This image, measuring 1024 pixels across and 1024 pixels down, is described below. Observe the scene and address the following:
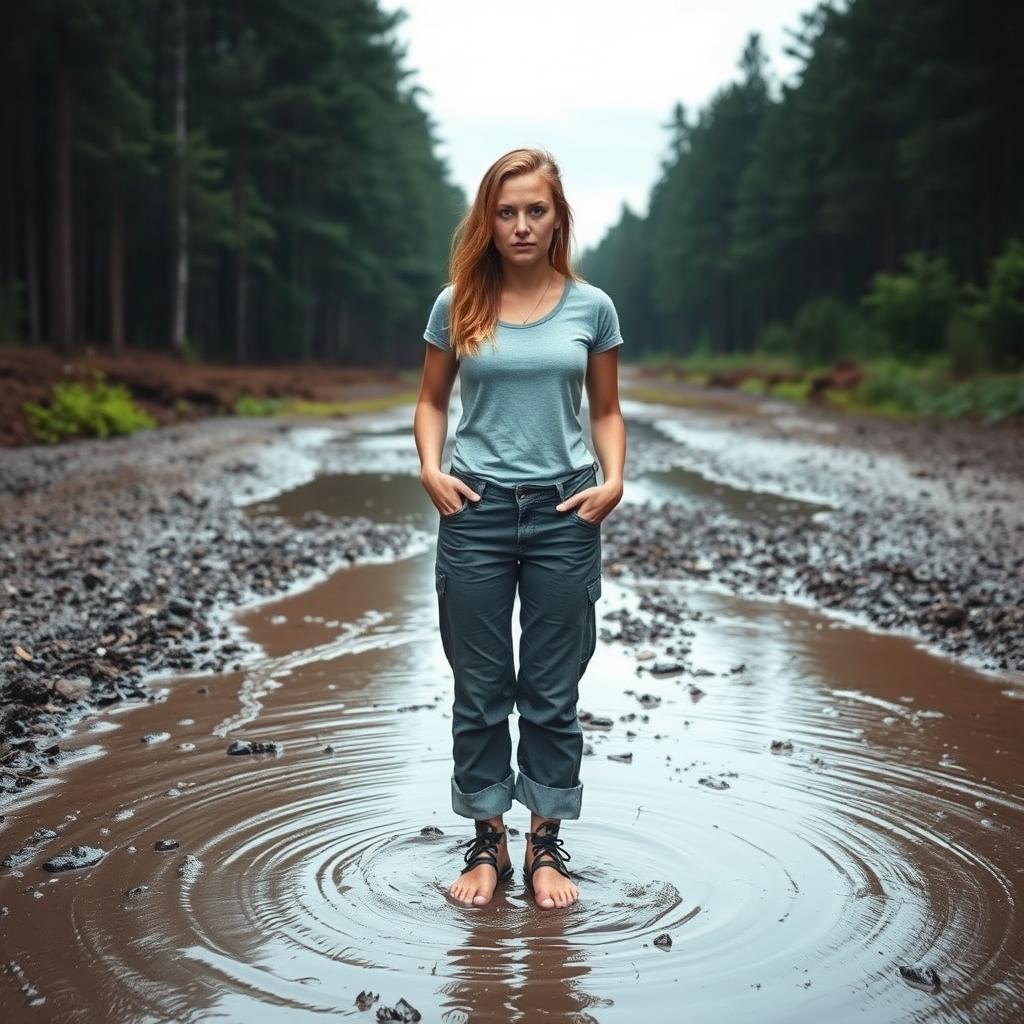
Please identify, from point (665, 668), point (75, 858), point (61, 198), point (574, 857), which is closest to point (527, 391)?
point (574, 857)

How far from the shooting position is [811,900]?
3.39 metres

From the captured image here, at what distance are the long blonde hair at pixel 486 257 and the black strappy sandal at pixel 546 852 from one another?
146 cm

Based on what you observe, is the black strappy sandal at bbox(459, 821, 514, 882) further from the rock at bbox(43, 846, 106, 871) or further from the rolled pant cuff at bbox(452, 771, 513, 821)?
the rock at bbox(43, 846, 106, 871)

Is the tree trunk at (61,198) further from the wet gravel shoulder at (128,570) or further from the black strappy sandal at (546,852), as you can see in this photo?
the black strappy sandal at (546,852)

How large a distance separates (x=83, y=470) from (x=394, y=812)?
12.0 meters

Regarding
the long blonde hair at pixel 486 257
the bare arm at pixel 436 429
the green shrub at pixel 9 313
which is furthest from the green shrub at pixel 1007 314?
the bare arm at pixel 436 429

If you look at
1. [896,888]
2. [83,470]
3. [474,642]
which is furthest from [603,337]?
[83,470]

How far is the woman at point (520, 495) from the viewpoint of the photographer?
3416mm

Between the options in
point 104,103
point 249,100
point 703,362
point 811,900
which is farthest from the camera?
point 703,362

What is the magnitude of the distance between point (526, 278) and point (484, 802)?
5.20 ft

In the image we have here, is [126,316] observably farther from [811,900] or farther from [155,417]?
[811,900]

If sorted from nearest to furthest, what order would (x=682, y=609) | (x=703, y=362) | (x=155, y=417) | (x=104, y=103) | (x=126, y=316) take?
(x=682, y=609), (x=155, y=417), (x=104, y=103), (x=126, y=316), (x=703, y=362)

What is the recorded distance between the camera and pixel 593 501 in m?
3.40

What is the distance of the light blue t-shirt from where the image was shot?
341 cm
